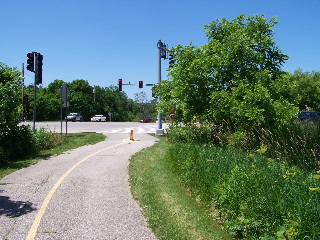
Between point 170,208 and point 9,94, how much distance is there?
28.2 ft

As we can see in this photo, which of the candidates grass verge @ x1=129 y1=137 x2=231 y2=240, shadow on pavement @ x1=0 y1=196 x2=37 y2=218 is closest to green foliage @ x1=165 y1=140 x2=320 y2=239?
grass verge @ x1=129 y1=137 x2=231 y2=240

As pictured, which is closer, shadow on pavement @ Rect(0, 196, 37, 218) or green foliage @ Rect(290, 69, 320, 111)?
shadow on pavement @ Rect(0, 196, 37, 218)

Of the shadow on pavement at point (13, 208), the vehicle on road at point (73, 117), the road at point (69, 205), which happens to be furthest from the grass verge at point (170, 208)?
the vehicle on road at point (73, 117)

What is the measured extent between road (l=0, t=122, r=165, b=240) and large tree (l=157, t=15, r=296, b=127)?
3.69 meters

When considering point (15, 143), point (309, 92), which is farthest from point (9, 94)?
point (309, 92)

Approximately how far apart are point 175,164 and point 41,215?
476cm

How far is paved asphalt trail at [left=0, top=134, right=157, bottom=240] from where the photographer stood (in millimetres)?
5550

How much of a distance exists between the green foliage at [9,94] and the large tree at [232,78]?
5423 millimetres

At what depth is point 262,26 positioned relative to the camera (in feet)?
43.3

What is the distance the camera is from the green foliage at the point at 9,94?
12.5 meters

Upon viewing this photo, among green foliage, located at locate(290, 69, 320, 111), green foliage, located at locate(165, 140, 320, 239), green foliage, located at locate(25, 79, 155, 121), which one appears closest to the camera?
green foliage, located at locate(165, 140, 320, 239)

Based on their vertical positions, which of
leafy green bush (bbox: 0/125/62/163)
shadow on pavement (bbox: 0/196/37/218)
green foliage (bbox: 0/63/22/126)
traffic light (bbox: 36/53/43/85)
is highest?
traffic light (bbox: 36/53/43/85)

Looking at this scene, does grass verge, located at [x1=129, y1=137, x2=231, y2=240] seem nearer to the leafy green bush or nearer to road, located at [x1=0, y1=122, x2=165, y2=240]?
road, located at [x1=0, y1=122, x2=165, y2=240]

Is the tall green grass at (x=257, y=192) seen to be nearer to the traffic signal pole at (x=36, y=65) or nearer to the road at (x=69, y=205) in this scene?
the road at (x=69, y=205)
